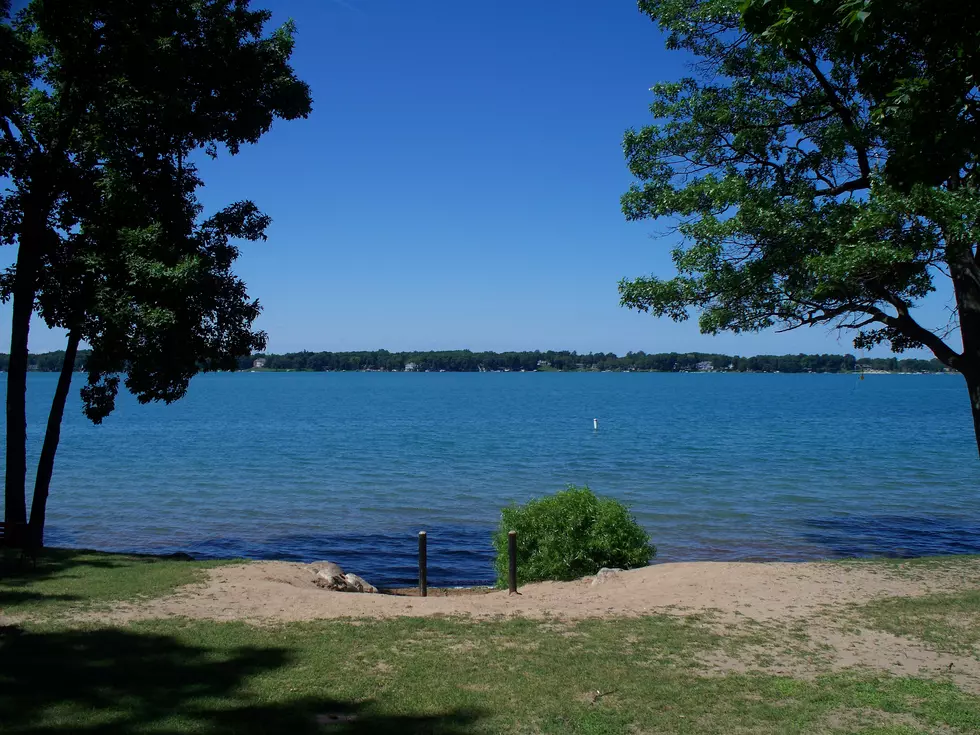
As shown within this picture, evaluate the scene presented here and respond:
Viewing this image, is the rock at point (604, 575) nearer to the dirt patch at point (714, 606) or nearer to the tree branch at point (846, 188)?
the dirt patch at point (714, 606)

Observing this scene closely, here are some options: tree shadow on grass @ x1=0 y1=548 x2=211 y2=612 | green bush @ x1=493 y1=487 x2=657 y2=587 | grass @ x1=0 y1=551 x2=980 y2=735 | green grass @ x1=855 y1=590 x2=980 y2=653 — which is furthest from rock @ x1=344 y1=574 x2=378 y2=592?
green grass @ x1=855 y1=590 x2=980 y2=653

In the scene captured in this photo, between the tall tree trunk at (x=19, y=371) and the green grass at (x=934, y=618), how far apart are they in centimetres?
1344

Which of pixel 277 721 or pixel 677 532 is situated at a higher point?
pixel 277 721

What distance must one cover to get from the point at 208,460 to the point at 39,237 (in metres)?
25.2

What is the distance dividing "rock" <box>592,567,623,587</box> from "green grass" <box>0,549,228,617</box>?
6.00m

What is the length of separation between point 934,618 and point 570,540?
563 centimetres

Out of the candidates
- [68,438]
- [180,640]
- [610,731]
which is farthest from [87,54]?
[68,438]

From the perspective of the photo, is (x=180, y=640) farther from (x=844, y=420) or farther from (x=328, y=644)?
(x=844, y=420)

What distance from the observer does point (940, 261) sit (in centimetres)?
1052

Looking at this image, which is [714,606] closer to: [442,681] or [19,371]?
[442,681]

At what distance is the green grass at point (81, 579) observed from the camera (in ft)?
31.3

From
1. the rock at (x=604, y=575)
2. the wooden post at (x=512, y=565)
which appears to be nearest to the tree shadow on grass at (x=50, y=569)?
the wooden post at (x=512, y=565)

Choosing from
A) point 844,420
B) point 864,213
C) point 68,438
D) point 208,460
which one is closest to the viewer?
point 864,213

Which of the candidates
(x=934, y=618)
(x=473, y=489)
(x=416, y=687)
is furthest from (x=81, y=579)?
(x=473, y=489)
